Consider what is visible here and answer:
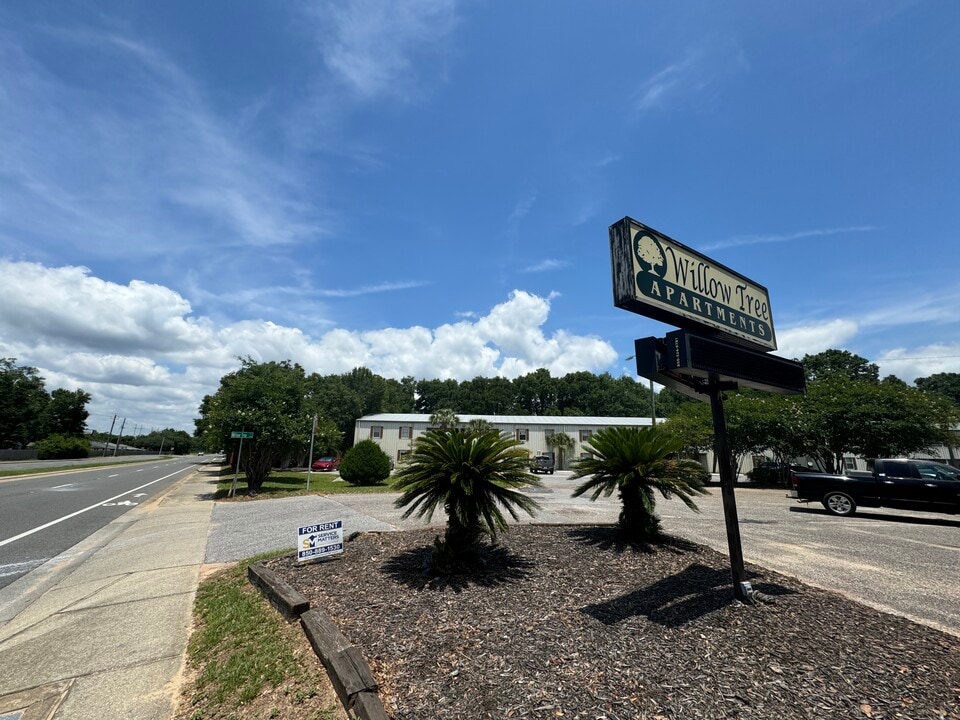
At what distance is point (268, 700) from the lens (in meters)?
3.32

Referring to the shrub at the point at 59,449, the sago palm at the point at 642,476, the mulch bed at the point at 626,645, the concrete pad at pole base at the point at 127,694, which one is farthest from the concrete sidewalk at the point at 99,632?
the shrub at the point at 59,449

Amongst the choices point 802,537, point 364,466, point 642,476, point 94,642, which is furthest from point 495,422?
point 94,642

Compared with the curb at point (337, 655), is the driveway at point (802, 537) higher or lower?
higher

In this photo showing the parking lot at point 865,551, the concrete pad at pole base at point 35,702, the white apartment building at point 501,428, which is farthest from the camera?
the white apartment building at point 501,428

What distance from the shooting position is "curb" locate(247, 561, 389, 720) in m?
2.99

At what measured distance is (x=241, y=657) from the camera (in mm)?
3963

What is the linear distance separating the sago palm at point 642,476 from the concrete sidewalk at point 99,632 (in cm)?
565

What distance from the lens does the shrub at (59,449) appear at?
5103 centimetres

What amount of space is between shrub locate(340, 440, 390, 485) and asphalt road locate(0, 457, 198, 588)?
26.0ft

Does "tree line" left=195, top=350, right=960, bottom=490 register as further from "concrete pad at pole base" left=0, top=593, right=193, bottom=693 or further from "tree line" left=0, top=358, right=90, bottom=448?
"tree line" left=0, top=358, right=90, bottom=448

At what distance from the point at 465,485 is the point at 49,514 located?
1468 centimetres

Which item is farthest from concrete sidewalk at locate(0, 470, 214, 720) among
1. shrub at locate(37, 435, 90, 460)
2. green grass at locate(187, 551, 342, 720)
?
shrub at locate(37, 435, 90, 460)

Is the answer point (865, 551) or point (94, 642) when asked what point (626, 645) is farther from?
point (865, 551)

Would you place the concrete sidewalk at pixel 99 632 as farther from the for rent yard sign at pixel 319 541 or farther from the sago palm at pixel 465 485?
the sago palm at pixel 465 485
